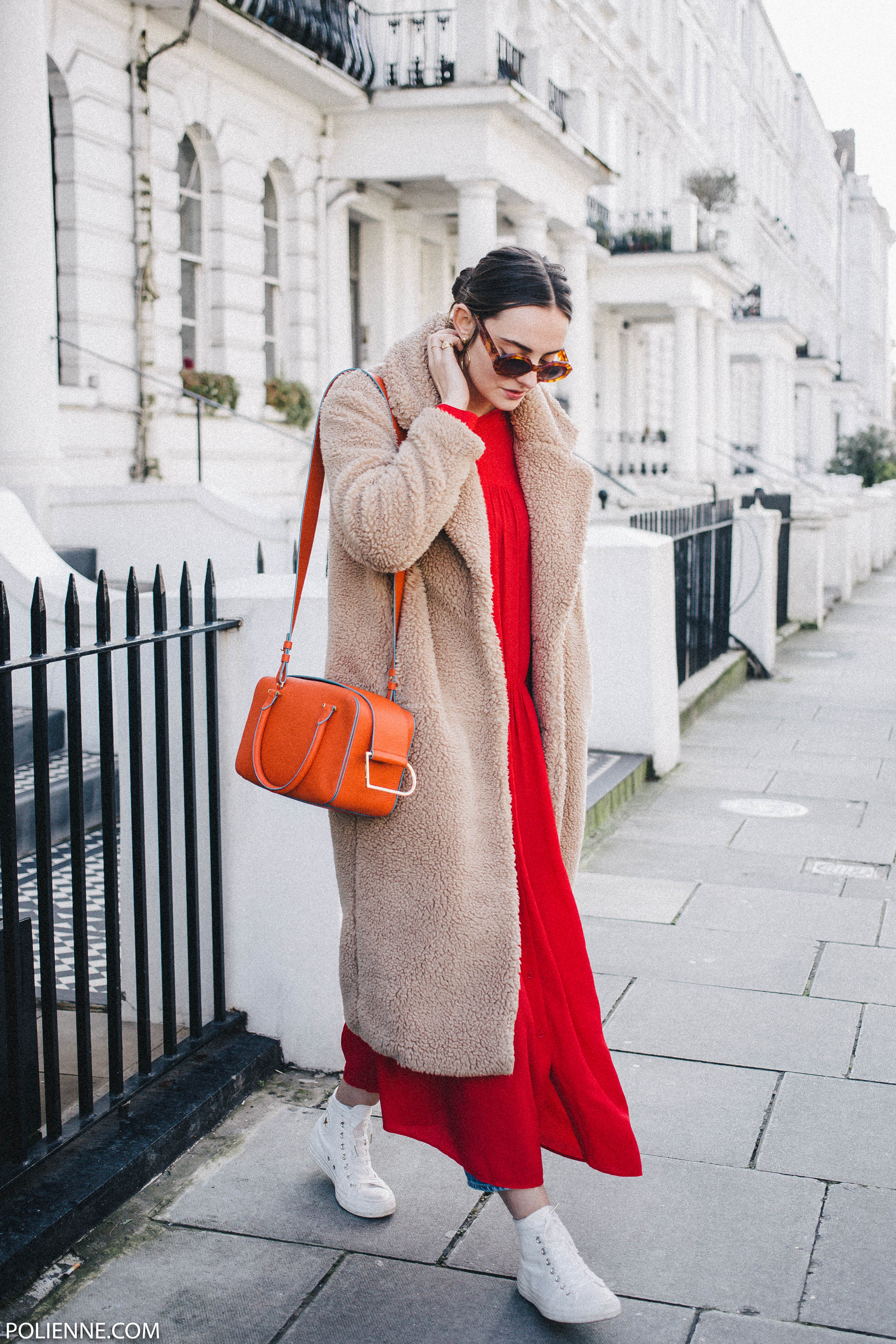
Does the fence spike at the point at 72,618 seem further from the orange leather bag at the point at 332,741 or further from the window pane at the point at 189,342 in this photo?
the window pane at the point at 189,342

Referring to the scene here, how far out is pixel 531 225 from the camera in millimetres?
18031

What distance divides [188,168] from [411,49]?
4065mm

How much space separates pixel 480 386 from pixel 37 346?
783cm

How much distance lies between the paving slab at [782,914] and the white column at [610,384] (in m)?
24.0

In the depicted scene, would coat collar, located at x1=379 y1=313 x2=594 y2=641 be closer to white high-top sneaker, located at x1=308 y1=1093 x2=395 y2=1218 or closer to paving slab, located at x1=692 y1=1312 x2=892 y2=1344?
white high-top sneaker, located at x1=308 y1=1093 x2=395 y2=1218

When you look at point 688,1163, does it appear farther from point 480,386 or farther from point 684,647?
point 684,647

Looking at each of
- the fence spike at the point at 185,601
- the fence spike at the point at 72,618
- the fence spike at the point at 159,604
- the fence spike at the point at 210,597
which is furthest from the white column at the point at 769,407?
the fence spike at the point at 72,618

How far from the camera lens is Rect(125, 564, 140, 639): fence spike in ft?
9.45

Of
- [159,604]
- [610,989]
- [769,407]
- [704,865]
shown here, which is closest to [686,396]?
[769,407]

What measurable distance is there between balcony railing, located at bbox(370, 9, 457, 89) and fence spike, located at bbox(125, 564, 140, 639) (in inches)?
551

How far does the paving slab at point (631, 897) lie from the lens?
482cm

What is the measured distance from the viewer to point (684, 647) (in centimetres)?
875

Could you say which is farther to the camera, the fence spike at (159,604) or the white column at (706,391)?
the white column at (706,391)

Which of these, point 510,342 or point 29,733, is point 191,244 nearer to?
point 29,733
